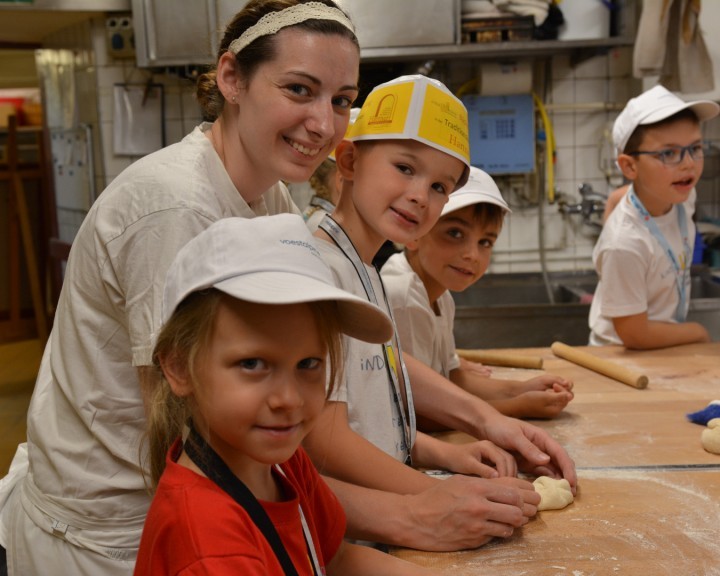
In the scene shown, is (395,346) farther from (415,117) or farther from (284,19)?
(284,19)

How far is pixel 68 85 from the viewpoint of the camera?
16.8ft

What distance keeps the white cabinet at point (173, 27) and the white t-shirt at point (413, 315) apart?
8.09 ft

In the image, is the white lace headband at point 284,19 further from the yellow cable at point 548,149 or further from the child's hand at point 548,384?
the yellow cable at point 548,149

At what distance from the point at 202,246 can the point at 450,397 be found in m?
0.96

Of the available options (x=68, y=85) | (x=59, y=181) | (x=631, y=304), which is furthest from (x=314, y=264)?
(x=59, y=181)

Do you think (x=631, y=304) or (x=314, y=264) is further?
(x=631, y=304)

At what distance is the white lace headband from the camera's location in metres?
1.39

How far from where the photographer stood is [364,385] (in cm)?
145

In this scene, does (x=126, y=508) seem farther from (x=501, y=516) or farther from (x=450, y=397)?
(x=450, y=397)

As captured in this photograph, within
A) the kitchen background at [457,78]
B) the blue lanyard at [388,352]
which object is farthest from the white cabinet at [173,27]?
the blue lanyard at [388,352]

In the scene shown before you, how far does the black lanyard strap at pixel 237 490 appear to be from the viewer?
930 mm

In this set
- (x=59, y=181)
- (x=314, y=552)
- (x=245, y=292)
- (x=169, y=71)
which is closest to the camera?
(x=245, y=292)

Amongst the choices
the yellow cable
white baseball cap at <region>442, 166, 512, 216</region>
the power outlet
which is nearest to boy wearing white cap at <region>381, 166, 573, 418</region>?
white baseball cap at <region>442, 166, 512, 216</region>

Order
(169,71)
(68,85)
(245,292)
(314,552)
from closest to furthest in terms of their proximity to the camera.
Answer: (245,292), (314,552), (169,71), (68,85)
